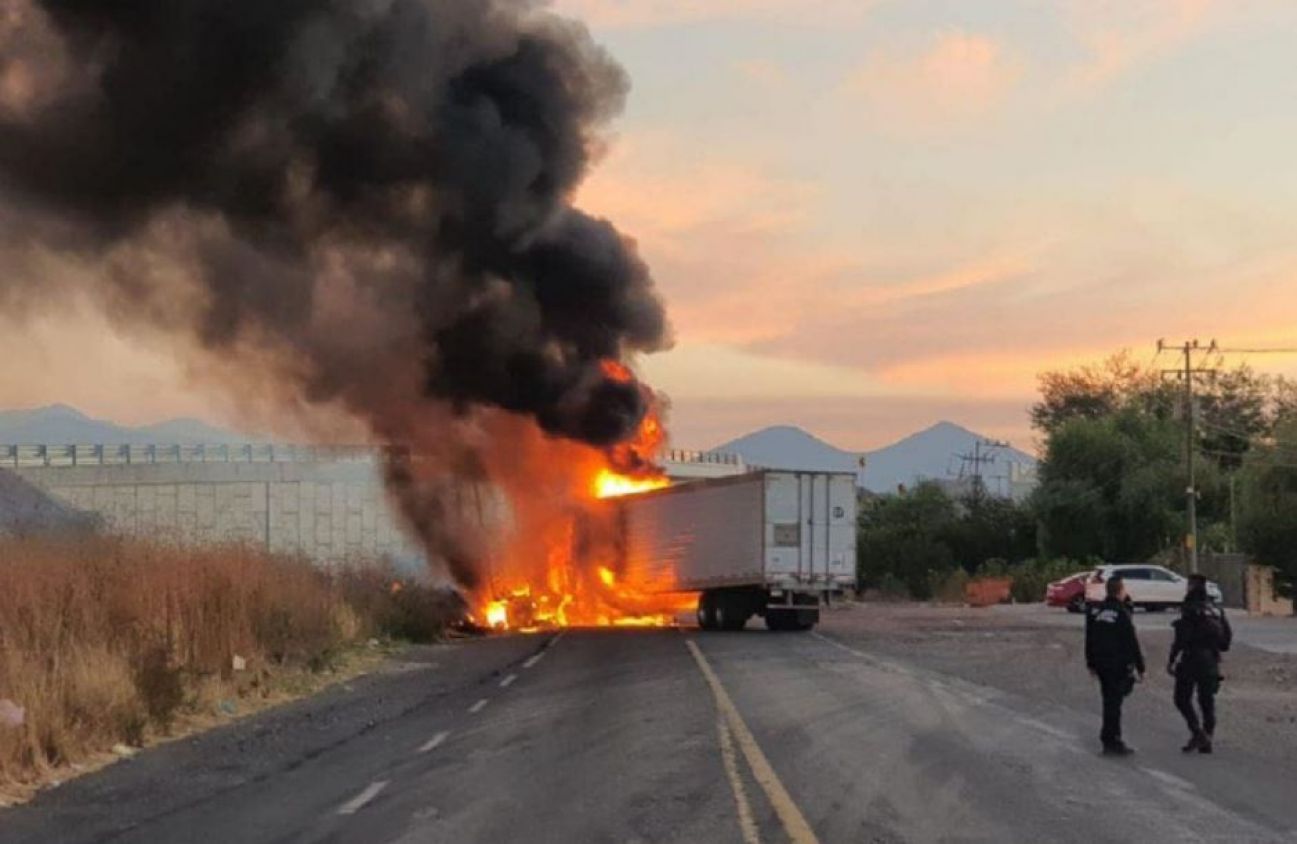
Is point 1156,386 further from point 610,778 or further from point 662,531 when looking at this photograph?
point 610,778

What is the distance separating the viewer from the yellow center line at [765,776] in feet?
29.0

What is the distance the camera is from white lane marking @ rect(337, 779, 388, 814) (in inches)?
394

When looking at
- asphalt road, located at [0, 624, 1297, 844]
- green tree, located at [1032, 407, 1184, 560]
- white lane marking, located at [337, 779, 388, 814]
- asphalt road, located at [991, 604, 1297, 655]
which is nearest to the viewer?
asphalt road, located at [0, 624, 1297, 844]

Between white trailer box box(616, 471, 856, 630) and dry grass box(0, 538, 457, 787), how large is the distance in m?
10.4

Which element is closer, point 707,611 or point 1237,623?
point 707,611

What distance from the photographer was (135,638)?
16.9m

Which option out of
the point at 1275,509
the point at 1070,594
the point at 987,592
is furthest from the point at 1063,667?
the point at 987,592

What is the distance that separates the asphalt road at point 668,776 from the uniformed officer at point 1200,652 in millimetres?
445

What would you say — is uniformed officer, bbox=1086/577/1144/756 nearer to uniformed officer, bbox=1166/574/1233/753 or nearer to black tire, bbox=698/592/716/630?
uniformed officer, bbox=1166/574/1233/753

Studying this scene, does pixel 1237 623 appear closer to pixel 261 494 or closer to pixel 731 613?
pixel 731 613

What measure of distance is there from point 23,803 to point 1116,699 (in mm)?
8759

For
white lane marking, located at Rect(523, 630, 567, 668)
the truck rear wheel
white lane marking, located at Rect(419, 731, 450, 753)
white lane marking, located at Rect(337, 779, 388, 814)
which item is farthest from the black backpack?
the truck rear wheel

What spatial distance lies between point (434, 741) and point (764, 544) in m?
19.7

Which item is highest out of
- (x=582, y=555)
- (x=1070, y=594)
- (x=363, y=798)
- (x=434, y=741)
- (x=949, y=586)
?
(x=582, y=555)
